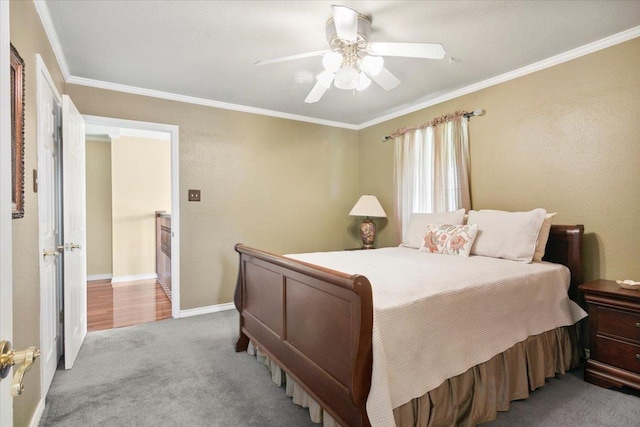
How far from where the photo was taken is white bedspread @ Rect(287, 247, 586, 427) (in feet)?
4.44

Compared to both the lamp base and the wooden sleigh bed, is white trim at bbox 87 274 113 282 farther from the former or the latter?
the lamp base

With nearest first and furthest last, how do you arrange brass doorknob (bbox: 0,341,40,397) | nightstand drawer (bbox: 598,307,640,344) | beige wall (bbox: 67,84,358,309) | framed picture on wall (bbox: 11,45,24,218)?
brass doorknob (bbox: 0,341,40,397)
framed picture on wall (bbox: 11,45,24,218)
nightstand drawer (bbox: 598,307,640,344)
beige wall (bbox: 67,84,358,309)

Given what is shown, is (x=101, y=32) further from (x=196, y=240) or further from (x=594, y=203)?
(x=594, y=203)

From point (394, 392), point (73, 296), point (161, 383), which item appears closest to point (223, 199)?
point (73, 296)

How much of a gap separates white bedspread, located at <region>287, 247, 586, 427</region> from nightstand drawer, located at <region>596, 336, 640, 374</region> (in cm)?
22

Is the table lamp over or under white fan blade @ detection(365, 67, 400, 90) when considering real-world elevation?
under

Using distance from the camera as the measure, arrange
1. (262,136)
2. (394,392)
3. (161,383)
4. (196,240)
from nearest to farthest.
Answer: (394,392) < (161,383) < (196,240) < (262,136)

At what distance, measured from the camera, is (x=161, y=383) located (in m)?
2.19

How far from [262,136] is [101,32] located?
6.54 ft

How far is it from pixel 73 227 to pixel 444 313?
9.10 feet

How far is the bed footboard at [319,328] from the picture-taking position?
1.29m

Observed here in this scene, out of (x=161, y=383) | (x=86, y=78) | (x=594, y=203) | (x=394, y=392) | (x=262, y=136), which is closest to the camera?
(x=394, y=392)

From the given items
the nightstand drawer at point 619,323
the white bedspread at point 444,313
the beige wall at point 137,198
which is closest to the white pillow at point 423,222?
the white bedspread at point 444,313

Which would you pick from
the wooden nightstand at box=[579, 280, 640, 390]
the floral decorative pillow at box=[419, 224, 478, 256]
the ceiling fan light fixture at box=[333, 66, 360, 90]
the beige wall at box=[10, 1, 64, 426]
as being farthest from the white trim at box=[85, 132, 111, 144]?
the wooden nightstand at box=[579, 280, 640, 390]
